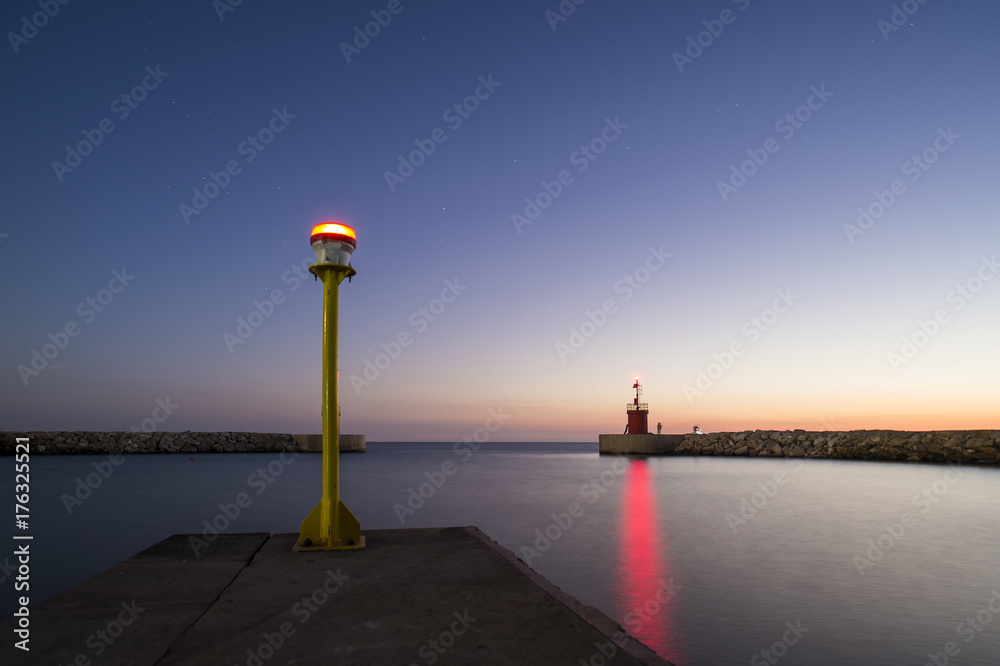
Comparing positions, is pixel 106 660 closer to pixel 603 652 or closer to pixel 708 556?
pixel 603 652

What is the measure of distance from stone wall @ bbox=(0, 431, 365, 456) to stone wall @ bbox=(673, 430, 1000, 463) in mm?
37319

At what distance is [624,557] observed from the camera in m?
9.77

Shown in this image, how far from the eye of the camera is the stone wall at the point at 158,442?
2376 inches

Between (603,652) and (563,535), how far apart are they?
32.3 feet

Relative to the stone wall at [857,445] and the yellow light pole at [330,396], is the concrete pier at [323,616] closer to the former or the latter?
the yellow light pole at [330,396]

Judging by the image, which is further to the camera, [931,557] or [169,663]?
[931,557]

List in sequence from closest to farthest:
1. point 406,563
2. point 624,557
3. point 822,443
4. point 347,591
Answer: point 347,591, point 406,563, point 624,557, point 822,443

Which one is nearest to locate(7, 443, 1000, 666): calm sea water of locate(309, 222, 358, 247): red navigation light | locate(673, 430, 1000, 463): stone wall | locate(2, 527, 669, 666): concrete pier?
locate(2, 527, 669, 666): concrete pier

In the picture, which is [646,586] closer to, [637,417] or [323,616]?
[323,616]

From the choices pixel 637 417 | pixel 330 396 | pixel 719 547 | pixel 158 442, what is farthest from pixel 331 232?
pixel 158 442

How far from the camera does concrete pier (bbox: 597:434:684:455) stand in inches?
1981

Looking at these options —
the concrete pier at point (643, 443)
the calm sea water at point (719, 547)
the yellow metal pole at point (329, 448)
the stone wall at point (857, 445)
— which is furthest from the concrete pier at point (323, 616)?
the concrete pier at point (643, 443)

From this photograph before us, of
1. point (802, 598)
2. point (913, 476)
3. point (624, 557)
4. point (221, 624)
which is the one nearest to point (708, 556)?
point (624, 557)

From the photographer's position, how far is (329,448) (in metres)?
4.99
